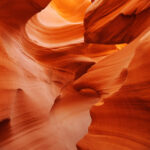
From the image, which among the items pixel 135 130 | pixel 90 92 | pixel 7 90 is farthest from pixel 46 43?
pixel 135 130

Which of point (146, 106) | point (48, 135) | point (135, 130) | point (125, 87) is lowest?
point (48, 135)

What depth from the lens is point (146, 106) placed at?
1174 millimetres

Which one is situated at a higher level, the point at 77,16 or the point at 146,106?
the point at 77,16

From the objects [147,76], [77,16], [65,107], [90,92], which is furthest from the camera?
[77,16]

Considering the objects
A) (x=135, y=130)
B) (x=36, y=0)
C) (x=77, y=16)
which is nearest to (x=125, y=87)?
(x=135, y=130)

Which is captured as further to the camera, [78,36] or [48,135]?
[78,36]

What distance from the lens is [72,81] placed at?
2.88m

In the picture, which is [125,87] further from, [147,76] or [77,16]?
[77,16]

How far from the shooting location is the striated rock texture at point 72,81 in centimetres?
130

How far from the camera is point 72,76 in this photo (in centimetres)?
287

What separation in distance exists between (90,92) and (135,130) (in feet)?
5.06

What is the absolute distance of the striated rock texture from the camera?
130cm

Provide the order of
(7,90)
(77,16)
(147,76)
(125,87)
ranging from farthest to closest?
(77,16), (7,90), (125,87), (147,76)

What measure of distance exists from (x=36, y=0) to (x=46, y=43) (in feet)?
3.47
